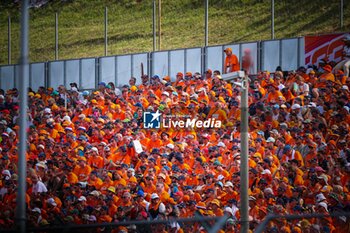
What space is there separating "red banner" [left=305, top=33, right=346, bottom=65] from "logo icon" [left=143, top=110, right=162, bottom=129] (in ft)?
11.1

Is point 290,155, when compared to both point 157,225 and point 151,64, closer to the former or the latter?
point 157,225

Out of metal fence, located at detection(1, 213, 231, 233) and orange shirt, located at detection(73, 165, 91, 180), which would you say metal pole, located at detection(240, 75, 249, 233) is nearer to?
metal fence, located at detection(1, 213, 231, 233)

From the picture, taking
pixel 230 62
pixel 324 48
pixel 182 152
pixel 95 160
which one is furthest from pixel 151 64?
pixel 182 152

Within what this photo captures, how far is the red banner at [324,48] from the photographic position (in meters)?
18.9

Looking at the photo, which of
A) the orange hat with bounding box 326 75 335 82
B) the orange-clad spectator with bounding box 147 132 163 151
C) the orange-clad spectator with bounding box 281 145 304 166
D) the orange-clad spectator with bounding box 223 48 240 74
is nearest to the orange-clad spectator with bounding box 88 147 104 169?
the orange-clad spectator with bounding box 147 132 163 151

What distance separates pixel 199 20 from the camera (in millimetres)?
32594

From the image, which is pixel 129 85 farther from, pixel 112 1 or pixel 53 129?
pixel 112 1

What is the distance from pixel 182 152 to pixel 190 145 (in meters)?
0.54

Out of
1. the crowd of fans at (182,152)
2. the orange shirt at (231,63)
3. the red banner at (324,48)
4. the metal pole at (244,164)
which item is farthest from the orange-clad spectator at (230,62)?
the metal pole at (244,164)

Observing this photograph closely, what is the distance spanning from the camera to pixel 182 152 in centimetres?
1709

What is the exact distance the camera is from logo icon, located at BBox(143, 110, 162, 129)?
62.5 feet

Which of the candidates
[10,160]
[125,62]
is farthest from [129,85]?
[10,160]

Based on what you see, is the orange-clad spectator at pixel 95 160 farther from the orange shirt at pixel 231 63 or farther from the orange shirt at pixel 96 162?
the orange shirt at pixel 231 63

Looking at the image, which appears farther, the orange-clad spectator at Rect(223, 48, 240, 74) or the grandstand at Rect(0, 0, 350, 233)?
the orange-clad spectator at Rect(223, 48, 240, 74)
